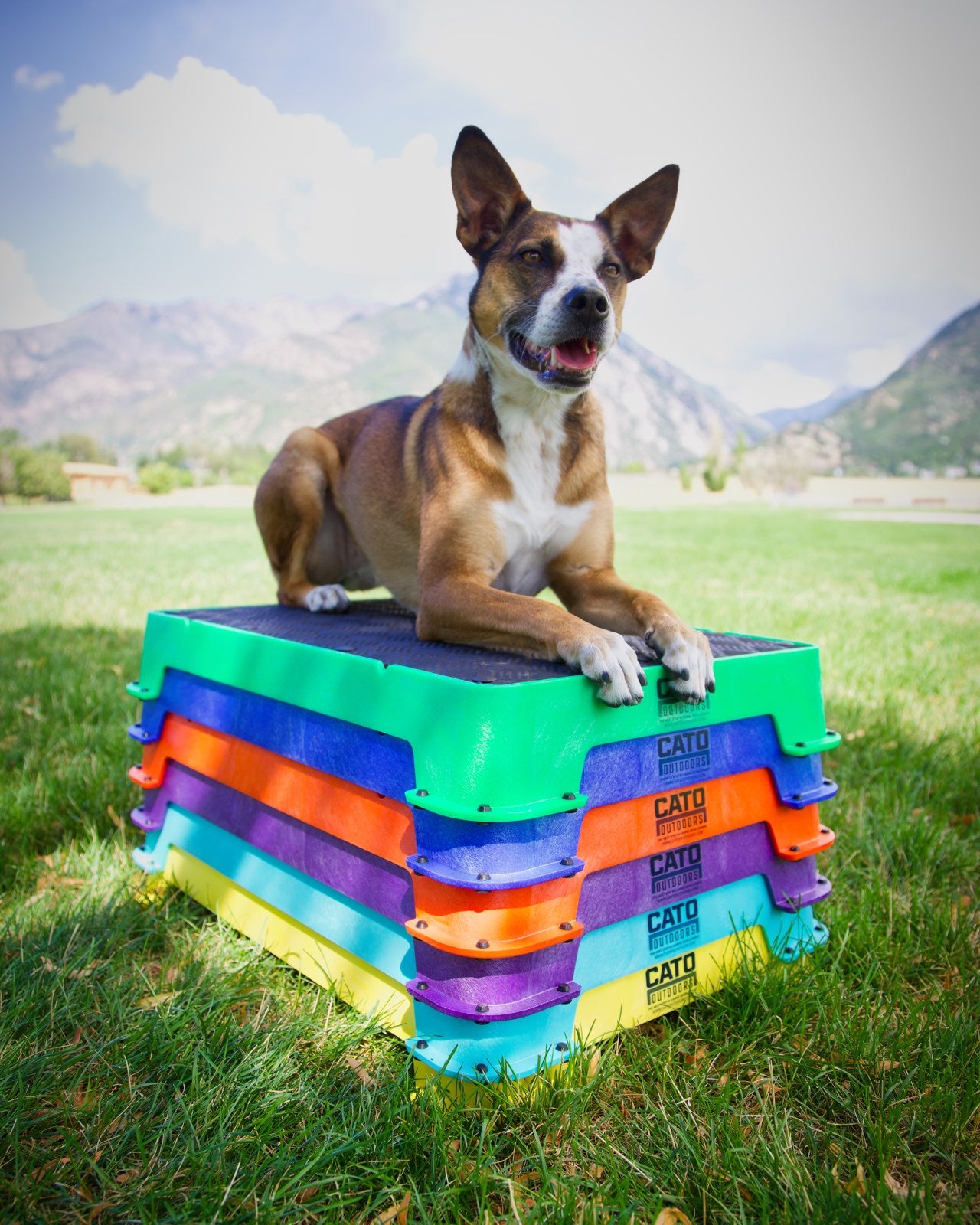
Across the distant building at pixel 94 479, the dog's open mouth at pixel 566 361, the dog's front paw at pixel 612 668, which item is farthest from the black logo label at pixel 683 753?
the distant building at pixel 94 479

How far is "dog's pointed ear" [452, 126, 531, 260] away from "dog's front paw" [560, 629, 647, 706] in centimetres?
137

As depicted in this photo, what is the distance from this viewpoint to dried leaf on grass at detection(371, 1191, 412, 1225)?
3.90 ft

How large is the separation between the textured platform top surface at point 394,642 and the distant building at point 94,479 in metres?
21.5

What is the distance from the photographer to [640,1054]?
159cm

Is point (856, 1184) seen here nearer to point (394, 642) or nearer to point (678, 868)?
point (678, 868)

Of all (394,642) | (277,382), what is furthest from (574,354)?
(277,382)

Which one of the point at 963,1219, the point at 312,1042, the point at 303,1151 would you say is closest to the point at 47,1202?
the point at 303,1151

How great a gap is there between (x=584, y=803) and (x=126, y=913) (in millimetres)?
1331

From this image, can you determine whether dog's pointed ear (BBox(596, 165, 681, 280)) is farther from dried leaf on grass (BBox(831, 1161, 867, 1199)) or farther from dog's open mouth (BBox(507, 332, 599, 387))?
dried leaf on grass (BBox(831, 1161, 867, 1199))

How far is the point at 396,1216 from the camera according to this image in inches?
47.1

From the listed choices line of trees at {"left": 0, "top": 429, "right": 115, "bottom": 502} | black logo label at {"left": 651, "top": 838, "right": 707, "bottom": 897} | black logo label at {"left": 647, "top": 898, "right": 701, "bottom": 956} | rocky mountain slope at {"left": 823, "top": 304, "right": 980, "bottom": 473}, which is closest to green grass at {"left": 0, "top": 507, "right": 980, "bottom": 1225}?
black logo label at {"left": 647, "top": 898, "right": 701, "bottom": 956}

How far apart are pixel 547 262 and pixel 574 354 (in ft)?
0.91

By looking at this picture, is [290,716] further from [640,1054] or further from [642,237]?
[642,237]

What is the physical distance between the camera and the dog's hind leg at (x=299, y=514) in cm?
306
